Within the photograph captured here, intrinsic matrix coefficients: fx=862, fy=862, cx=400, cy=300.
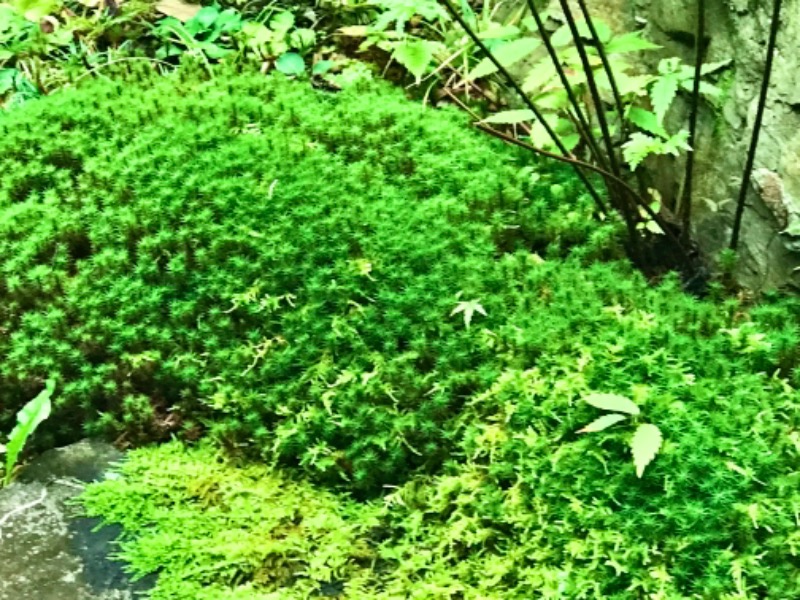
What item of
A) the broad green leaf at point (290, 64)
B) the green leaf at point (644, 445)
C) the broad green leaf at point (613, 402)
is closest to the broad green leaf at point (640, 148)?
the broad green leaf at point (613, 402)

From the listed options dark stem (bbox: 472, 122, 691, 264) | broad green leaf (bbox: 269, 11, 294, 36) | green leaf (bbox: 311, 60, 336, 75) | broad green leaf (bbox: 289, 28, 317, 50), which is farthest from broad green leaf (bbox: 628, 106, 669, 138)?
broad green leaf (bbox: 269, 11, 294, 36)

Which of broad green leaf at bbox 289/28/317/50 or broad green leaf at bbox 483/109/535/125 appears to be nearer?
broad green leaf at bbox 483/109/535/125

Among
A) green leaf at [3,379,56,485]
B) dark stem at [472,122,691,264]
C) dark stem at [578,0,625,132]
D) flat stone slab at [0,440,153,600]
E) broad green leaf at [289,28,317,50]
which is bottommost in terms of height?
flat stone slab at [0,440,153,600]

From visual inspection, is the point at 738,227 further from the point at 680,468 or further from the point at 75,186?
the point at 75,186

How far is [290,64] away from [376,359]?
1.72 meters

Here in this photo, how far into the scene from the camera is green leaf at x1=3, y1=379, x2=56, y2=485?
2.50 meters

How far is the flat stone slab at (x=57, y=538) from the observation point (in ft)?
7.20

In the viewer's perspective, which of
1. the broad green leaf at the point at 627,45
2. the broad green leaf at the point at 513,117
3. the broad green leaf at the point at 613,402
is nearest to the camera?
the broad green leaf at the point at 613,402

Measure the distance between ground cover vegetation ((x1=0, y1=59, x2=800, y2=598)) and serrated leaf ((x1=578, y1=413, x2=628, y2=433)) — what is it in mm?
22

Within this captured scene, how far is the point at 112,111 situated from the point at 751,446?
8.39ft

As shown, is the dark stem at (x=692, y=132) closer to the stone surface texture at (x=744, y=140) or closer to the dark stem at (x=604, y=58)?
the stone surface texture at (x=744, y=140)

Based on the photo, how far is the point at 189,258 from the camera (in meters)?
2.86

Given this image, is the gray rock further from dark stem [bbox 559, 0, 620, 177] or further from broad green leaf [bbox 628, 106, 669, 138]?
dark stem [bbox 559, 0, 620, 177]

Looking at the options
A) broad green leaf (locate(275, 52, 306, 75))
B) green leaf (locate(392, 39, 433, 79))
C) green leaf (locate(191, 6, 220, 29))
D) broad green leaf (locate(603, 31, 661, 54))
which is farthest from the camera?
green leaf (locate(191, 6, 220, 29))
